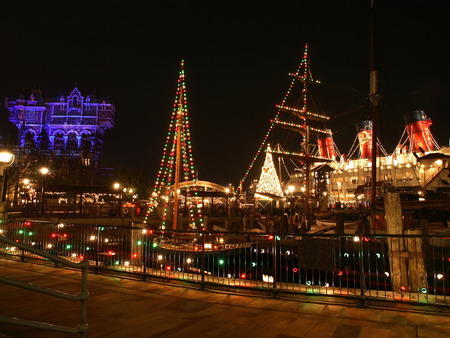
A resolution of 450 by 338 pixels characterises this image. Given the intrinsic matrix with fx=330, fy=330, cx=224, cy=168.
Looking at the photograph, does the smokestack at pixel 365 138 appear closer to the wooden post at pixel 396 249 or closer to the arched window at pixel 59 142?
the wooden post at pixel 396 249

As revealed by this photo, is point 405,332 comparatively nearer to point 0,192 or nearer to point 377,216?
point 0,192

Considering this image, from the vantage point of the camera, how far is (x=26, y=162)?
158 ft

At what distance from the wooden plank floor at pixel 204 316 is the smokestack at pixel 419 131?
5475 cm

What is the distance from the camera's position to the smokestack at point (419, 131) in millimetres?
52438

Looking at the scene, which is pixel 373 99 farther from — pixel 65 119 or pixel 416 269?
pixel 65 119

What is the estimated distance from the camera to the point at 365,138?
62812 millimetres

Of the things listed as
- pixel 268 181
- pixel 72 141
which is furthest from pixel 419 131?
pixel 72 141

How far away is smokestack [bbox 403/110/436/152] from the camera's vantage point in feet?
172

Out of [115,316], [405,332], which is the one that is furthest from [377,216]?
[115,316]

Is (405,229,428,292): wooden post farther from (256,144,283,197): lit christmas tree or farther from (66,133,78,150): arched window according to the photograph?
(66,133,78,150): arched window

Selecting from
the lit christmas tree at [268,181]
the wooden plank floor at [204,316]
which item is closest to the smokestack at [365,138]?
the lit christmas tree at [268,181]

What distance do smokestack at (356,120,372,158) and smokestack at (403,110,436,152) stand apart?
7.88 meters

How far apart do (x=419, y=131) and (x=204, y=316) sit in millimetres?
58318

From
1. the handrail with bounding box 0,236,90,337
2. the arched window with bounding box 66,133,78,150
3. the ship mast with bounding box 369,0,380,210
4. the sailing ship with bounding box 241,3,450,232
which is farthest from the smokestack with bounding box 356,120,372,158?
the arched window with bounding box 66,133,78,150
